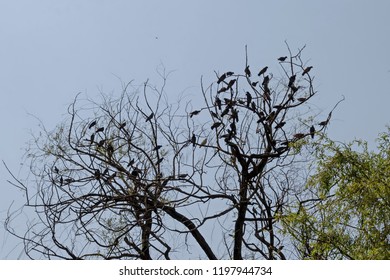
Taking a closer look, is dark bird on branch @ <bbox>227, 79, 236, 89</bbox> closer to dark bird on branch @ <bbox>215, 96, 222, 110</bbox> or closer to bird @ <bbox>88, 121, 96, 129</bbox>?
dark bird on branch @ <bbox>215, 96, 222, 110</bbox>

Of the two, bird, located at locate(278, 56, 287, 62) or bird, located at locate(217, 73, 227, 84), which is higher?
bird, located at locate(278, 56, 287, 62)

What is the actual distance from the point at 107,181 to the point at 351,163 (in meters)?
2.07

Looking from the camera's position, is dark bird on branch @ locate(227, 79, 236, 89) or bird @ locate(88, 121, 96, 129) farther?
bird @ locate(88, 121, 96, 129)

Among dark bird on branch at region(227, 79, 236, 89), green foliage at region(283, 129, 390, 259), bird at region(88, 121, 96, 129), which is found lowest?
green foliage at region(283, 129, 390, 259)

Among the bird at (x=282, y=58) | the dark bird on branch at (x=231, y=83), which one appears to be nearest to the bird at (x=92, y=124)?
the dark bird on branch at (x=231, y=83)

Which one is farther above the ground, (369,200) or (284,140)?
(284,140)

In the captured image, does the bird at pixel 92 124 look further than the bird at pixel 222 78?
Yes

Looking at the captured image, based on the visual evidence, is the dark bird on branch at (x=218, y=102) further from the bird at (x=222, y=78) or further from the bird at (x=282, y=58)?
the bird at (x=282, y=58)

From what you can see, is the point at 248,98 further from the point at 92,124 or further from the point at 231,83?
the point at 92,124

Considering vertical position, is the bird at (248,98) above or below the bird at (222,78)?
below

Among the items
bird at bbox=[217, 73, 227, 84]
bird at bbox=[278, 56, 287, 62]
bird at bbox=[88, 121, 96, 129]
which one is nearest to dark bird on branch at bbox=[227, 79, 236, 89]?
bird at bbox=[217, 73, 227, 84]
